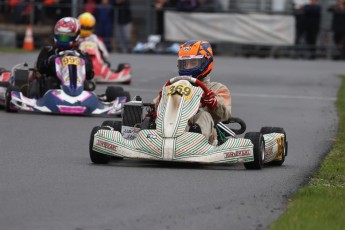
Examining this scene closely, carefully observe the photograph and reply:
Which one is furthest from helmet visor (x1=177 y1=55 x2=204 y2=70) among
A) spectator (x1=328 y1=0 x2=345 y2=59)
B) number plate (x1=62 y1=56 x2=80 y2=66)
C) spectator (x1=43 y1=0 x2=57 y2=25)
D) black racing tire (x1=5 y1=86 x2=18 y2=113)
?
spectator (x1=43 y1=0 x2=57 y2=25)

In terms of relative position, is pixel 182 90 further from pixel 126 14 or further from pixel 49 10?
pixel 49 10

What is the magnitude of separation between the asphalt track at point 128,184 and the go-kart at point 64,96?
19 centimetres

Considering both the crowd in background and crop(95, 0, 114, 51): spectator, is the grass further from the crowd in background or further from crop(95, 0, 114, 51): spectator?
crop(95, 0, 114, 51): spectator

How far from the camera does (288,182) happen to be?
9.60m

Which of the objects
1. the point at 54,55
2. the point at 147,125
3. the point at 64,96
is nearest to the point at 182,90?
the point at 147,125

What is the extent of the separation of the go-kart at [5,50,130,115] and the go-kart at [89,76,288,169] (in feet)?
17.7

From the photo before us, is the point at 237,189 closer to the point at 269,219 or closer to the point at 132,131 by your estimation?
the point at 269,219

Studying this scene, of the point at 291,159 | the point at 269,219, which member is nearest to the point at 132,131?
the point at 291,159

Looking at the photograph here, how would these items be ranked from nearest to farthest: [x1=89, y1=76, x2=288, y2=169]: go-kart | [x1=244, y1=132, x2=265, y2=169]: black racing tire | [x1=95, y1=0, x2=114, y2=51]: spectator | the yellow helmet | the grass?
the grass → [x1=89, y1=76, x2=288, y2=169]: go-kart → [x1=244, y1=132, x2=265, y2=169]: black racing tire → the yellow helmet → [x1=95, y1=0, x2=114, y2=51]: spectator

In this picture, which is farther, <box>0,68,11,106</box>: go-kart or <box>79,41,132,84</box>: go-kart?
<box>79,41,132,84</box>: go-kart

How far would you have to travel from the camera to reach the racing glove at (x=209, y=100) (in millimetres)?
10625

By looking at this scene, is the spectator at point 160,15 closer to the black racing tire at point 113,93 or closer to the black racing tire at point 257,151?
the black racing tire at point 113,93

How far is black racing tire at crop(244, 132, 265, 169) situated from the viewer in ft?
33.6

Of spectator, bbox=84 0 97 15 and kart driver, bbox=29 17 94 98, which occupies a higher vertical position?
kart driver, bbox=29 17 94 98
